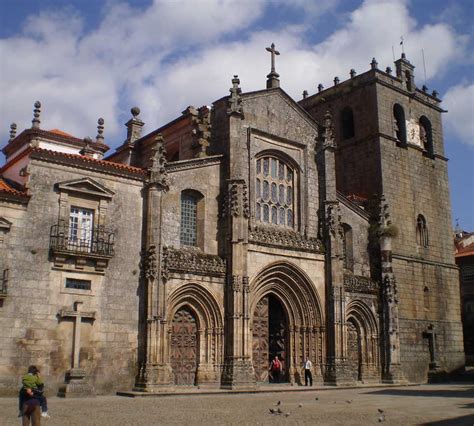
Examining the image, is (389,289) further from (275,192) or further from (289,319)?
(275,192)

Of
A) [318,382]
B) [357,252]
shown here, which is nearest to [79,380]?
[318,382]

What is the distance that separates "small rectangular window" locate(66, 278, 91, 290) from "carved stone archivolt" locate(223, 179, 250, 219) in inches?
279

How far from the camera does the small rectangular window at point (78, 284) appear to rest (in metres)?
23.8

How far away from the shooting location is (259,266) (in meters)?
29.2

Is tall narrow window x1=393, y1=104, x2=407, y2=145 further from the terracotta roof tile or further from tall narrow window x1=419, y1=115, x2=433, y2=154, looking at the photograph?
the terracotta roof tile

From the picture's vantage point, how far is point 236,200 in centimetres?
2817

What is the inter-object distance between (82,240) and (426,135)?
84.4 ft

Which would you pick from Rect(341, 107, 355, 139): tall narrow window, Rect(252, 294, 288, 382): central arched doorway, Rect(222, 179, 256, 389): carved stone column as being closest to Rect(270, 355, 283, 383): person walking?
Rect(252, 294, 288, 382): central arched doorway

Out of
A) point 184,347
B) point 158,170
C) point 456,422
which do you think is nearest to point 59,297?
point 184,347

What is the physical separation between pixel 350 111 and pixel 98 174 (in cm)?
2077

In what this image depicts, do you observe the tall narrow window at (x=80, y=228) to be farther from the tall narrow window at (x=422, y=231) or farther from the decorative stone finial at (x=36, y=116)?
the tall narrow window at (x=422, y=231)

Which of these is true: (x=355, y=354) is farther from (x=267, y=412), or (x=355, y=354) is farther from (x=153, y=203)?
(x=267, y=412)

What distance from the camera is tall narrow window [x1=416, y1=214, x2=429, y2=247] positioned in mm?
38375

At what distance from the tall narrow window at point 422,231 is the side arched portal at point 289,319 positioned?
10.4 meters
